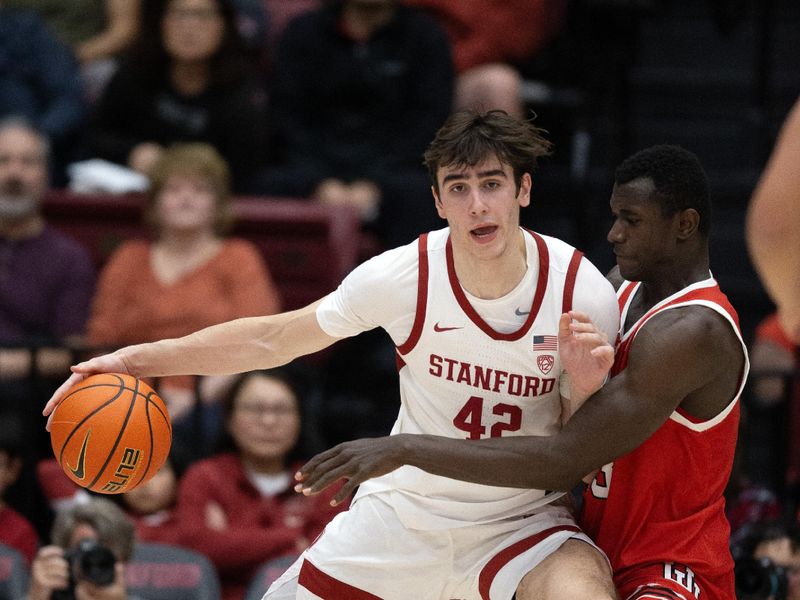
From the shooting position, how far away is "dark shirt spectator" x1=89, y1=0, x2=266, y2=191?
7.54m

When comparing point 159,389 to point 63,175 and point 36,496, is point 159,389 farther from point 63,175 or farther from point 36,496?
point 63,175

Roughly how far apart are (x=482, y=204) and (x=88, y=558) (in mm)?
2342

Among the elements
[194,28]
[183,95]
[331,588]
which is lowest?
[331,588]

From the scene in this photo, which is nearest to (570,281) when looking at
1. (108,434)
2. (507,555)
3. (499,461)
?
(499,461)

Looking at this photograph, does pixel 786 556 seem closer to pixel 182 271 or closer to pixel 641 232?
pixel 641 232

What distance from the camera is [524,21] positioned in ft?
26.2

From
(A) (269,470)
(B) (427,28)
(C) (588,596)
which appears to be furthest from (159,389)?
(C) (588,596)

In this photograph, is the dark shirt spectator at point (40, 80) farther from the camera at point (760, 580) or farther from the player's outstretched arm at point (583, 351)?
the player's outstretched arm at point (583, 351)

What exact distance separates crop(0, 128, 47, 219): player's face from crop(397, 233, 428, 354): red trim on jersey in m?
3.43

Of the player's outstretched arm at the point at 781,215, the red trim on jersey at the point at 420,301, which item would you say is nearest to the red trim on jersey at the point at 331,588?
the red trim on jersey at the point at 420,301

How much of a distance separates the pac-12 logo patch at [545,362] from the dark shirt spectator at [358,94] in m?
3.54

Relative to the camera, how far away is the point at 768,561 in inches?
201

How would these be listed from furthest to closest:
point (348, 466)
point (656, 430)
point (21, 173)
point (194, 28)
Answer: point (194, 28) → point (21, 173) → point (656, 430) → point (348, 466)

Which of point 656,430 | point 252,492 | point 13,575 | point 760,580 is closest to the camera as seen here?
point 656,430
